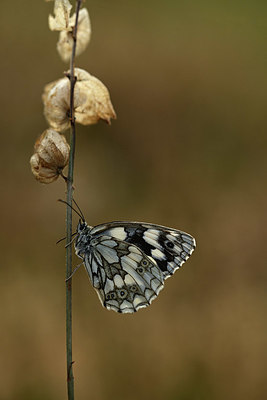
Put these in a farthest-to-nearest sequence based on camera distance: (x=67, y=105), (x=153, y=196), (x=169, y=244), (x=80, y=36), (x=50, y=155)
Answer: (x=153, y=196)
(x=169, y=244)
(x=80, y=36)
(x=67, y=105)
(x=50, y=155)

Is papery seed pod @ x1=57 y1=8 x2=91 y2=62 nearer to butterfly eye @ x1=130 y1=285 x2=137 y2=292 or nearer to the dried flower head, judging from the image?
the dried flower head

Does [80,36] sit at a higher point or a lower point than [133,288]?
higher

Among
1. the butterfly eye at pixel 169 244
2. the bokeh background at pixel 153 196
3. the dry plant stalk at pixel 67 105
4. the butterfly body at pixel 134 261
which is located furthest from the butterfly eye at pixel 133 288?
the bokeh background at pixel 153 196

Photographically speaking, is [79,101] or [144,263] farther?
[144,263]

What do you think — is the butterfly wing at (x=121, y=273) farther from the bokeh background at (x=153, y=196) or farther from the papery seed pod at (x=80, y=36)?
the bokeh background at (x=153, y=196)

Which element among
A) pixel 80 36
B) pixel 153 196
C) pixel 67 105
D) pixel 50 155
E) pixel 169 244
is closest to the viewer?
pixel 50 155

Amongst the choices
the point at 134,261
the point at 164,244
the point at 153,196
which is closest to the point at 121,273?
the point at 134,261

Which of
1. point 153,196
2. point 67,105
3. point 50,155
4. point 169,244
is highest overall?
point 153,196

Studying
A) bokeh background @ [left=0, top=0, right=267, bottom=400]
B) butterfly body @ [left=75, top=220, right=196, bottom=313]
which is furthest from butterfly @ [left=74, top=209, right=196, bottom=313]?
bokeh background @ [left=0, top=0, right=267, bottom=400]

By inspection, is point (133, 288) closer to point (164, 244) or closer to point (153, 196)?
point (164, 244)
